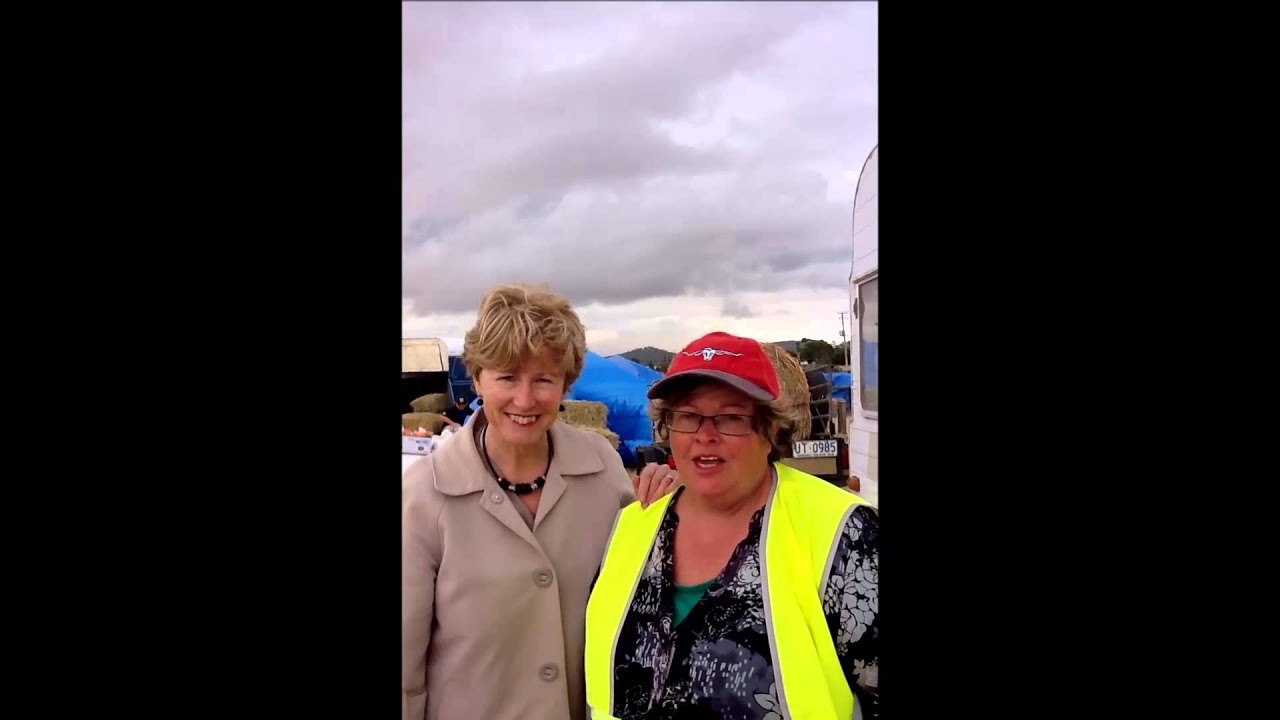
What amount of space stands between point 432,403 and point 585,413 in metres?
0.34

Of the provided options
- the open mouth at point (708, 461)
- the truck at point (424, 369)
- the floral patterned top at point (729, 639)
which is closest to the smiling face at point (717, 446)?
the open mouth at point (708, 461)

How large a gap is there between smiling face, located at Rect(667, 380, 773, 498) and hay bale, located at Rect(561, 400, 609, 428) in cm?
19

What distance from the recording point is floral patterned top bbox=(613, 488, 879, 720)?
1507mm

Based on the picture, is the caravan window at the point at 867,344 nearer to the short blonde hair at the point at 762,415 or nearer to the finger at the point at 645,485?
the short blonde hair at the point at 762,415

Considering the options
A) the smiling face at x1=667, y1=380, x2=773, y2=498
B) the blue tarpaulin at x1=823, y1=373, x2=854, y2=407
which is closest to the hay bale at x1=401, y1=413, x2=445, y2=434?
the smiling face at x1=667, y1=380, x2=773, y2=498

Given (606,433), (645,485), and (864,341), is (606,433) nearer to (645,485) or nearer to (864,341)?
(645,485)

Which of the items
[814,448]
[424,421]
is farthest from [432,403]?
[814,448]

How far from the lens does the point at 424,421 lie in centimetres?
173
